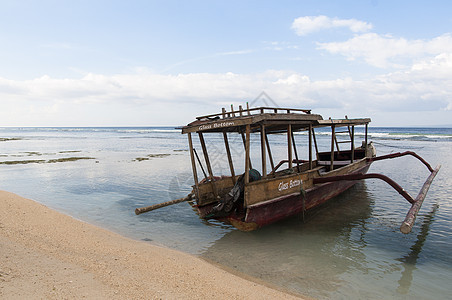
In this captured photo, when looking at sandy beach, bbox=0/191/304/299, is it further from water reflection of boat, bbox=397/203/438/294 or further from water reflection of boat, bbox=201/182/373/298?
water reflection of boat, bbox=397/203/438/294

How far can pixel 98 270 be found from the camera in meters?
4.73

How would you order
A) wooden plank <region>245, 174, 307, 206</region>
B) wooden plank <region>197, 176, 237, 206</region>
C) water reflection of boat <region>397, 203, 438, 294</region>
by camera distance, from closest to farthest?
water reflection of boat <region>397, 203, 438, 294</region> < wooden plank <region>245, 174, 307, 206</region> < wooden plank <region>197, 176, 237, 206</region>

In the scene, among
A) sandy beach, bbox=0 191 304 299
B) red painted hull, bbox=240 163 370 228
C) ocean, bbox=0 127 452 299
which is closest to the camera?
sandy beach, bbox=0 191 304 299

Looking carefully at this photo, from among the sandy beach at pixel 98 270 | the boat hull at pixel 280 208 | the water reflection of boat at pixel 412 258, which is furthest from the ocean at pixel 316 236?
the sandy beach at pixel 98 270

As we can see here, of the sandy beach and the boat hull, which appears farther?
the boat hull

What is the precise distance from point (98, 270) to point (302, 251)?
4552mm

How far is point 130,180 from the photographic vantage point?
51.8 feet

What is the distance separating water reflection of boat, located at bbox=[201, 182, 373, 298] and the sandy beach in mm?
615

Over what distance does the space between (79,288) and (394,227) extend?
841cm

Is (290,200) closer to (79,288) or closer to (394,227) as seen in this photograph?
(394,227)

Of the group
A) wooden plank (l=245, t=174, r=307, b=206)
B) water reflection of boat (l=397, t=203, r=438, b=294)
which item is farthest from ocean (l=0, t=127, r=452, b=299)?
wooden plank (l=245, t=174, r=307, b=206)

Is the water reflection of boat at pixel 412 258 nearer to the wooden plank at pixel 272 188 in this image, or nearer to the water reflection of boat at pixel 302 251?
the water reflection of boat at pixel 302 251

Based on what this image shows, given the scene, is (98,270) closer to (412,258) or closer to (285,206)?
(285,206)

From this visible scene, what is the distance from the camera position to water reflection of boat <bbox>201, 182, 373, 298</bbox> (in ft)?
18.6
